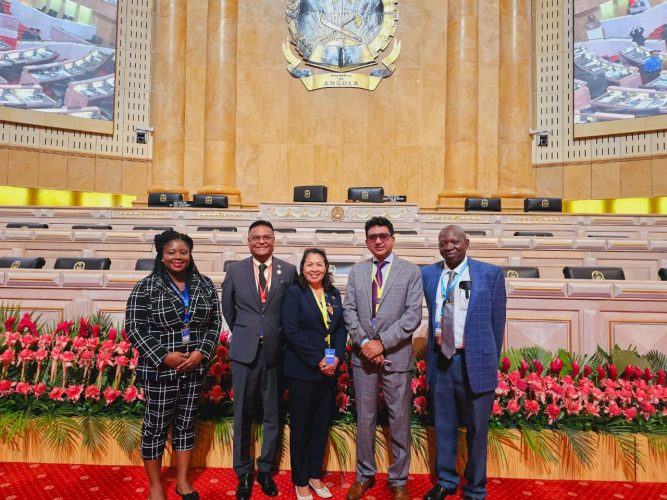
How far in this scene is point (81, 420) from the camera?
309cm

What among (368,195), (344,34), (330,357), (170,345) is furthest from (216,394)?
Result: (344,34)

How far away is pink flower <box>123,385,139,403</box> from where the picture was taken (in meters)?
3.06

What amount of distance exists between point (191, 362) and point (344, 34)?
1209 centimetres

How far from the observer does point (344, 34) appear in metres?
12.7

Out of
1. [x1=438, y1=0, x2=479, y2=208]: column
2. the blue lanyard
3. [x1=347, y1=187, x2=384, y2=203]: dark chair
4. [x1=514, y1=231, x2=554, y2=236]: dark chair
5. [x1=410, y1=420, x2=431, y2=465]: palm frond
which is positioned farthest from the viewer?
[x1=438, y1=0, x2=479, y2=208]: column

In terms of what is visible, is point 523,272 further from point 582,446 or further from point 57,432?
point 57,432

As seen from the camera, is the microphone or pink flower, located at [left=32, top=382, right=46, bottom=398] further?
pink flower, located at [left=32, top=382, right=46, bottom=398]

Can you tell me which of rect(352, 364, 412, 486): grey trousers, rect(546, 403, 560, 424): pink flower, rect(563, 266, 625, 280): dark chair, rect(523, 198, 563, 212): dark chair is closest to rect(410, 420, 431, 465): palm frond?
rect(352, 364, 412, 486): grey trousers

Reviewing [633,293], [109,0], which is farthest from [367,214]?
[109,0]

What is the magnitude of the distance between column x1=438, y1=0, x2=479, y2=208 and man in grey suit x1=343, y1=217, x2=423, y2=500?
9.60 m

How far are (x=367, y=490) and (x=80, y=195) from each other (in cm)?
1277

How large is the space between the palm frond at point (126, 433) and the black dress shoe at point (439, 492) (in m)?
1.82

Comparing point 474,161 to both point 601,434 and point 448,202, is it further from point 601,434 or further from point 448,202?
point 601,434

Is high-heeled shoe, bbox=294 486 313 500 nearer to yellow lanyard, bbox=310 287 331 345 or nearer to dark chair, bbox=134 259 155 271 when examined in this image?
yellow lanyard, bbox=310 287 331 345
